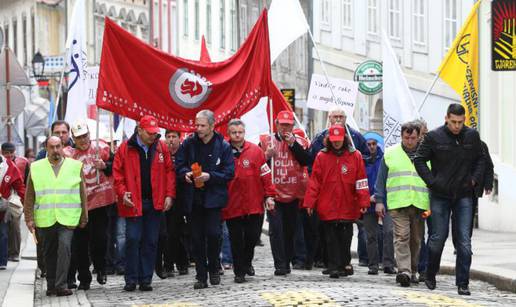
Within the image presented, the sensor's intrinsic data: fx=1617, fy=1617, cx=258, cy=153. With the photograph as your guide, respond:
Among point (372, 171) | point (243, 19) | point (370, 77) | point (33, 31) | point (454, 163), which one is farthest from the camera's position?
point (33, 31)

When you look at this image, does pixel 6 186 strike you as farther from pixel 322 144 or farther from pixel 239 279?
pixel 239 279

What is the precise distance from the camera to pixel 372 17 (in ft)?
139

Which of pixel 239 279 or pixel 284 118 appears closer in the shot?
pixel 239 279

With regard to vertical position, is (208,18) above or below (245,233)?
above

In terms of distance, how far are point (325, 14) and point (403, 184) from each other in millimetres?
30553

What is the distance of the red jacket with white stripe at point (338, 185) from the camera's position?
56.9 feet

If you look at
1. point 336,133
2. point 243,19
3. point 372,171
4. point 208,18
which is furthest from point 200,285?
point 208,18

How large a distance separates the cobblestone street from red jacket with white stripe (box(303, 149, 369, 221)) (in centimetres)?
74

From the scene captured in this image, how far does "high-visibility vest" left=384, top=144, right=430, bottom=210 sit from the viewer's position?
55.5 feet

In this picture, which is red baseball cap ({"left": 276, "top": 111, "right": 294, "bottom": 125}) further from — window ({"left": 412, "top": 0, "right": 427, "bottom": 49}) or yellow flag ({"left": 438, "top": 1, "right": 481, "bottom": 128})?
window ({"left": 412, "top": 0, "right": 427, "bottom": 49})

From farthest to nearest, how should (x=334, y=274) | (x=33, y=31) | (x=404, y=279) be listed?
(x=33, y=31), (x=334, y=274), (x=404, y=279)

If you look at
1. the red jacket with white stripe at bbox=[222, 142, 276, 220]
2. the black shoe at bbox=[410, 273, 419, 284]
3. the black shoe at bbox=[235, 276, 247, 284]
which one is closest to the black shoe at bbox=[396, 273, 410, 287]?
the black shoe at bbox=[410, 273, 419, 284]

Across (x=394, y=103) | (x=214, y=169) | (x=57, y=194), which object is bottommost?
(x=57, y=194)

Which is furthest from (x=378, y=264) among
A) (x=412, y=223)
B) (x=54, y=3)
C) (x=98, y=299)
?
(x=54, y=3)
